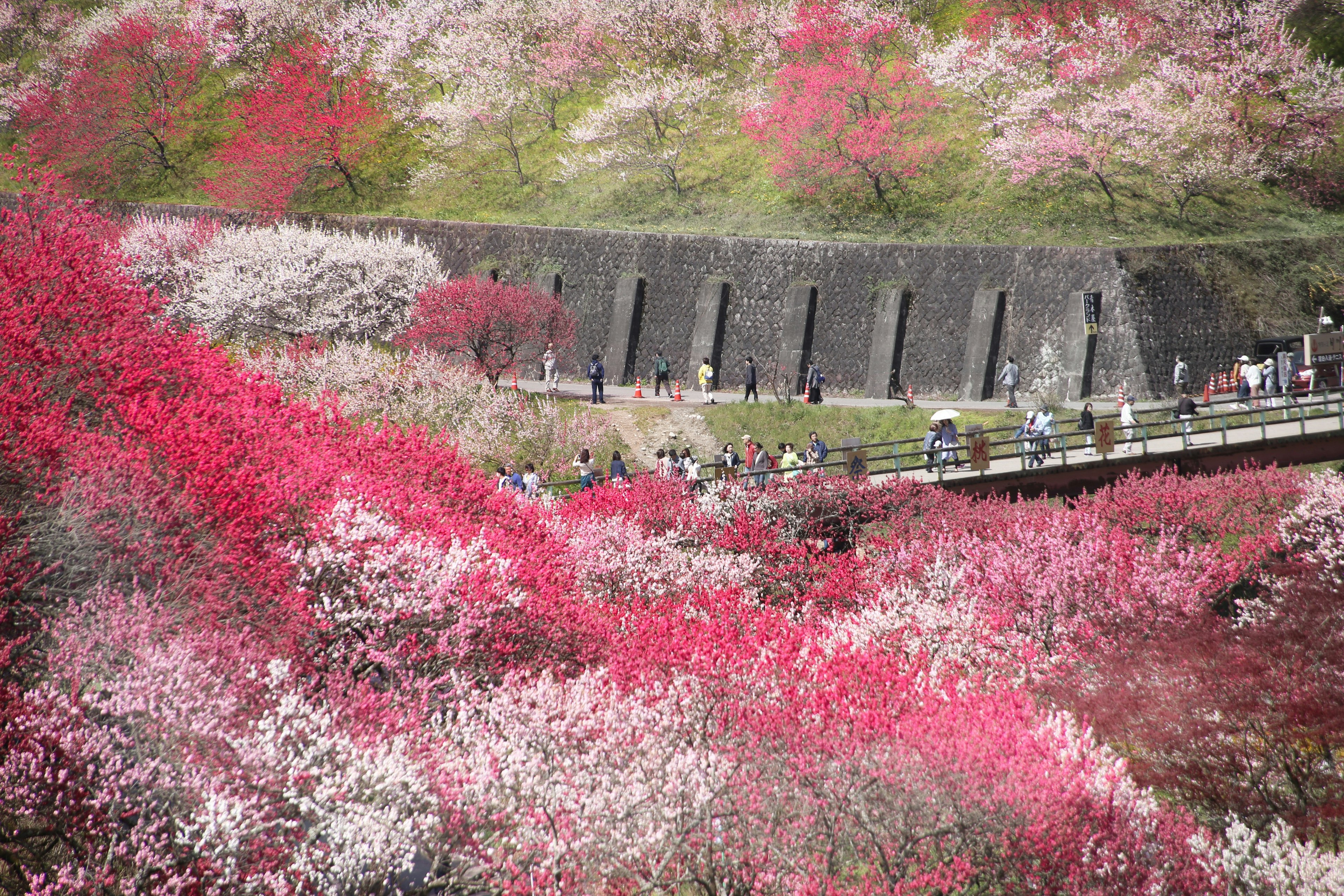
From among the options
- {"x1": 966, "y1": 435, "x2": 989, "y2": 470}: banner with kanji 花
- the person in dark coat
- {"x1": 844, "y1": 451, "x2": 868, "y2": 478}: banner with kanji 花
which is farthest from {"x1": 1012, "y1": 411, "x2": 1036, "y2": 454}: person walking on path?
{"x1": 844, "y1": 451, "x2": 868, "y2": 478}: banner with kanji 花

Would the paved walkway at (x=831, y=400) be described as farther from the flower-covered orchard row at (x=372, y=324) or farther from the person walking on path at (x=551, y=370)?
the flower-covered orchard row at (x=372, y=324)

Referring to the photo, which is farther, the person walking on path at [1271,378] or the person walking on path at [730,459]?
the person walking on path at [1271,378]

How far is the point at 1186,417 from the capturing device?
81.0 feet

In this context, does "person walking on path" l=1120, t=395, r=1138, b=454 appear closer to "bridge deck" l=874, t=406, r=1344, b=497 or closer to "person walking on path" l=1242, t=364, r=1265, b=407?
"bridge deck" l=874, t=406, r=1344, b=497

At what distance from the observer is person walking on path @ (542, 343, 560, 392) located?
1352 inches

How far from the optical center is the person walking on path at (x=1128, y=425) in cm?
2483

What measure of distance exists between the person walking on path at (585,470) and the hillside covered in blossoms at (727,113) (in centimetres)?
1600

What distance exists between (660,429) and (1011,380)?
976 cm

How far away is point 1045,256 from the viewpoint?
32781mm

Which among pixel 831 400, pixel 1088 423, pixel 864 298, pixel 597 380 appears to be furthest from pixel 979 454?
pixel 597 380

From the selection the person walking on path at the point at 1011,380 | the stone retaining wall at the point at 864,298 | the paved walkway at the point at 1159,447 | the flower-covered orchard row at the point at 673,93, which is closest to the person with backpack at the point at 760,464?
the paved walkway at the point at 1159,447

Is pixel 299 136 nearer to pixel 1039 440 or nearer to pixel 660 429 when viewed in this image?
pixel 660 429

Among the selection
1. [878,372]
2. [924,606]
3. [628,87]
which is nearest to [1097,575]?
[924,606]

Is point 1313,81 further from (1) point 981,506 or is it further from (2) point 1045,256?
(1) point 981,506
